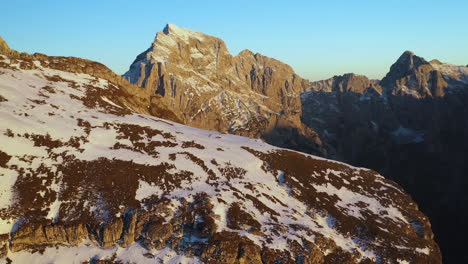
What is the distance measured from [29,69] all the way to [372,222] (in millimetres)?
84588

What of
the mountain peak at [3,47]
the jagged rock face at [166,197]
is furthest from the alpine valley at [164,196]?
the mountain peak at [3,47]

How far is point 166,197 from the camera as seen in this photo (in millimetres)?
50875

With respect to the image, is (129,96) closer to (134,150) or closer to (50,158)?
(134,150)

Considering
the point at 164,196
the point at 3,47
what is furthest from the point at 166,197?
the point at 3,47

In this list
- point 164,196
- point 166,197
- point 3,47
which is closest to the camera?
point 166,197

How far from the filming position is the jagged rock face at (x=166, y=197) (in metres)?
43.2

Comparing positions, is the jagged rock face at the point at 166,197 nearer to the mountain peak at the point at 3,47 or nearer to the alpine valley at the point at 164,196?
the alpine valley at the point at 164,196

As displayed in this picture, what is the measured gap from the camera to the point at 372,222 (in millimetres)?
62750

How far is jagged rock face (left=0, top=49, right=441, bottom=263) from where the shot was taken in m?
43.2

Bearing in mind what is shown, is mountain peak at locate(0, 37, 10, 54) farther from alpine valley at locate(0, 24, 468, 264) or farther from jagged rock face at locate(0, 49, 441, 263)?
jagged rock face at locate(0, 49, 441, 263)

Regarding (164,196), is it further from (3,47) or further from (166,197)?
(3,47)

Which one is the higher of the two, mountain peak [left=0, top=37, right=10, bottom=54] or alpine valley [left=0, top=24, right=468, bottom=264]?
mountain peak [left=0, top=37, right=10, bottom=54]

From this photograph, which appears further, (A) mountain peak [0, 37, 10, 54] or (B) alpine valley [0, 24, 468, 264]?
(A) mountain peak [0, 37, 10, 54]

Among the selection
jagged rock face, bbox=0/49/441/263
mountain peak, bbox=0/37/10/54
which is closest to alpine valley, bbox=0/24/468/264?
jagged rock face, bbox=0/49/441/263
